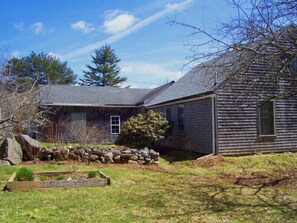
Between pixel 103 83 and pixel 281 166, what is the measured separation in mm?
39665

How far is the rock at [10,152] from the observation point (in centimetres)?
1101

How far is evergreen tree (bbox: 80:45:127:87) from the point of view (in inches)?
1943

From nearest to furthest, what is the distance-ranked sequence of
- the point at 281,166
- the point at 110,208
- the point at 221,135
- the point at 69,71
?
1. the point at 110,208
2. the point at 281,166
3. the point at 221,135
4. the point at 69,71

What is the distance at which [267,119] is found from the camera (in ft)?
48.5

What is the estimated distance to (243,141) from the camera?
556 inches

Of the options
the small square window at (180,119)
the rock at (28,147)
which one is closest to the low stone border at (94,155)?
the rock at (28,147)

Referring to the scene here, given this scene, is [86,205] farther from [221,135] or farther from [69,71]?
[69,71]

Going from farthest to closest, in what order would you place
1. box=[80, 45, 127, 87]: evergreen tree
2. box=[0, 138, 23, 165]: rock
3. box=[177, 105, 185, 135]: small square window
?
box=[80, 45, 127, 87]: evergreen tree < box=[177, 105, 185, 135]: small square window < box=[0, 138, 23, 165]: rock

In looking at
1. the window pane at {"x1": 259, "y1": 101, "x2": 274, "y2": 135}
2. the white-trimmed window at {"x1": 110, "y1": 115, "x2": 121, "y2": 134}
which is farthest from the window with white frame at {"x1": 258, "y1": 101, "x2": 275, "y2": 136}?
the white-trimmed window at {"x1": 110, "y1": 115, "x2": 121, "y2": 134}

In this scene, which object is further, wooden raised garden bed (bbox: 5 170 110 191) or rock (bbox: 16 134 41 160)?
rock (bbox: 16 134 41 160)

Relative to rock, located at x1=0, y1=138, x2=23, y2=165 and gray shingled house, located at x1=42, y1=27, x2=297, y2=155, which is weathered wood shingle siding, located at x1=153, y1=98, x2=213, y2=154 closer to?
gray shingled house, located at x1=42, y1=27, x2=297, y2=155

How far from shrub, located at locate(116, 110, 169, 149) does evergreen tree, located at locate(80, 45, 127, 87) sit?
108 feet

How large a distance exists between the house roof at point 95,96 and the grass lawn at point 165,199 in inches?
448

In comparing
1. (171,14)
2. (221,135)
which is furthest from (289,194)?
(221,135)
